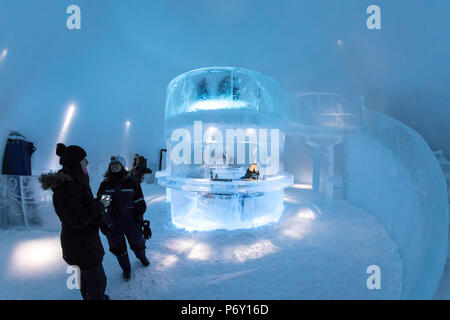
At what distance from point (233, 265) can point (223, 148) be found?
341 centimetres

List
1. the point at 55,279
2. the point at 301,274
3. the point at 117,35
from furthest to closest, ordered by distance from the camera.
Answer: the point at 117,35
the point at 301,274
the point at 55,279

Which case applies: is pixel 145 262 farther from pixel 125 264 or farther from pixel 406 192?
pixel 406 192

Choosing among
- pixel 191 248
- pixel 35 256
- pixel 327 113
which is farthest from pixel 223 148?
pixel 35 256

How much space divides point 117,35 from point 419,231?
44.7 ft

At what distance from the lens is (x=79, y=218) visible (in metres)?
2.09

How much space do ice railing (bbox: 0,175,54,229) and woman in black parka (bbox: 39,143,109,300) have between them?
3.90 m

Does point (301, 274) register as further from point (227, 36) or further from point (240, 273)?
point (227, 36)

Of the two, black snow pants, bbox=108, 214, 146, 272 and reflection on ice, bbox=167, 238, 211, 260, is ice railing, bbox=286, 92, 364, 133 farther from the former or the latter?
black snow pants, bbox=108, 214, 146, 272

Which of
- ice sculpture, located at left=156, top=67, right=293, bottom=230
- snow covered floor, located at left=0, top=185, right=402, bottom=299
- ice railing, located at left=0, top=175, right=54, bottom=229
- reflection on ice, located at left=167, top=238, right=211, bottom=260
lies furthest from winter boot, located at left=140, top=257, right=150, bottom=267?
ice railing, located at left=0, top=175, right=54, bottom=229

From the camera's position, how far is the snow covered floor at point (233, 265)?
3.12 metres

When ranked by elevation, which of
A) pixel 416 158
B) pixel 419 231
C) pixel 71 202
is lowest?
pixel 419 231

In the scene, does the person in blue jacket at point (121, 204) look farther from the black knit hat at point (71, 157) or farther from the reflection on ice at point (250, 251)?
the reflection on ice at point (250, 251)

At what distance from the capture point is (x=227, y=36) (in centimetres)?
1327
